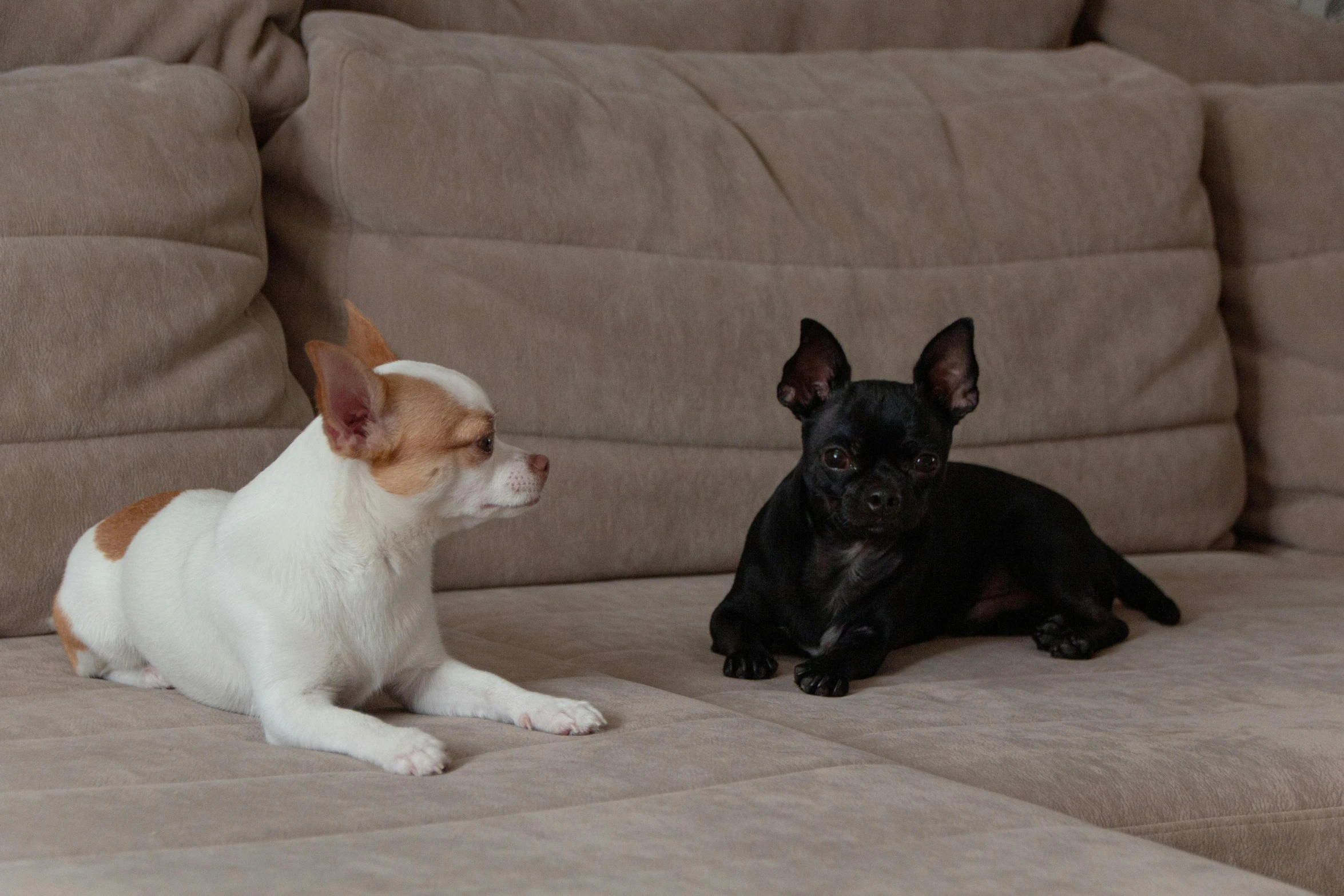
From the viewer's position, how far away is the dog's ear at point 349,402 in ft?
4.83

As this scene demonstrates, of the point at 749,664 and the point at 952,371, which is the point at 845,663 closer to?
the point at 749,664

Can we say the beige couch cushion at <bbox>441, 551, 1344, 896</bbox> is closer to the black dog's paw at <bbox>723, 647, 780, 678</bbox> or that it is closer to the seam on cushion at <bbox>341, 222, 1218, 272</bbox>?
the black dog's paw at <bbox>723, 647, 780, 678</bbox>

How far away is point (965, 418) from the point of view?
2.61 meters

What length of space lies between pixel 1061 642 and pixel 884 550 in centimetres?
31

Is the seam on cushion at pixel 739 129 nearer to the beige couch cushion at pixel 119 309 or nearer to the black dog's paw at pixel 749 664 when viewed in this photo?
the beige couch cushion at pixel 119 309

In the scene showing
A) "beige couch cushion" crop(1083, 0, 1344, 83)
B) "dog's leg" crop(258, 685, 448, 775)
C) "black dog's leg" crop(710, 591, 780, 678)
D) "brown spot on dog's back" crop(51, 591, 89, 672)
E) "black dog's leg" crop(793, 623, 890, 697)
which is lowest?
"brown spot on dog's back" crop(51, 591, 89, 672)

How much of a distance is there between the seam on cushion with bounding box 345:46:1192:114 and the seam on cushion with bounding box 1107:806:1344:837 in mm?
1621

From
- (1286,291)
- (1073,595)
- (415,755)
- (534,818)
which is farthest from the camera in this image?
(1286,291)

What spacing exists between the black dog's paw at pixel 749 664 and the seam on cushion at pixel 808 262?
33.3 inches

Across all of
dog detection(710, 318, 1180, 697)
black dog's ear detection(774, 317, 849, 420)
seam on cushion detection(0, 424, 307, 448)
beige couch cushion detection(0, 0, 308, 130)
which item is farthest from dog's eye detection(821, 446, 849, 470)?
beige couch cushion detection(0, 0, 308, 130)

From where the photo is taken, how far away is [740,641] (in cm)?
196

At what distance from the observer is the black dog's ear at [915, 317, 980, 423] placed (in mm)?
2006

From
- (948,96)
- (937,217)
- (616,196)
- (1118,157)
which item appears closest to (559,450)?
(616,196)

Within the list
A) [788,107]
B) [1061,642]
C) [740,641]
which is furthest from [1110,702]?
[788,107]
